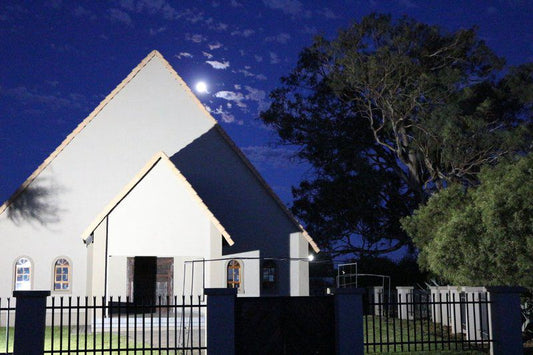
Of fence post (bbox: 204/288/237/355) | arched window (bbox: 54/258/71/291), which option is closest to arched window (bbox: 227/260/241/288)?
arched window (bbox: 54/258/71/291)

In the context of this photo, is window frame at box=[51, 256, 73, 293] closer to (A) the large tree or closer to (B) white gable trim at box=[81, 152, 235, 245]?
(B) white gable trim at box=[81, 152, 235, 245]

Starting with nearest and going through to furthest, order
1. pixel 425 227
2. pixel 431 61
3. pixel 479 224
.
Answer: pixel 479 224 < pixel 425 227 < pixel 431 61

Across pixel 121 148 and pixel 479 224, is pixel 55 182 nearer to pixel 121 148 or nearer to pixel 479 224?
pixel 121 148

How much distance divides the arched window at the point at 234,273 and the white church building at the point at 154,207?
1.5 inches

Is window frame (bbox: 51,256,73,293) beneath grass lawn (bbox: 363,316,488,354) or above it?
above

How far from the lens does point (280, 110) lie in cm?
3734

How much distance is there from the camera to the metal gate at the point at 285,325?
12.4 metres

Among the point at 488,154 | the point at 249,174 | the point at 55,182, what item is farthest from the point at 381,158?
the point at 55,182

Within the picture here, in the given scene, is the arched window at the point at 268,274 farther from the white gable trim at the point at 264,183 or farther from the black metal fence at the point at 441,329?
the black metal fence at the point at 441,329

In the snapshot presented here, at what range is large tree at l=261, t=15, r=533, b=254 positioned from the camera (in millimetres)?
29719

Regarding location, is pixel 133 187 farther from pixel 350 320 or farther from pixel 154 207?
pixel 350 320

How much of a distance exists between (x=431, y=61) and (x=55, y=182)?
1965 centimetres

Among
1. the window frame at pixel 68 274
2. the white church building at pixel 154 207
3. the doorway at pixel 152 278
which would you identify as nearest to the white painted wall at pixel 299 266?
the white church building at pixel 154 207

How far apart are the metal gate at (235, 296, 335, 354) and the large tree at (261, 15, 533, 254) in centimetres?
1806
